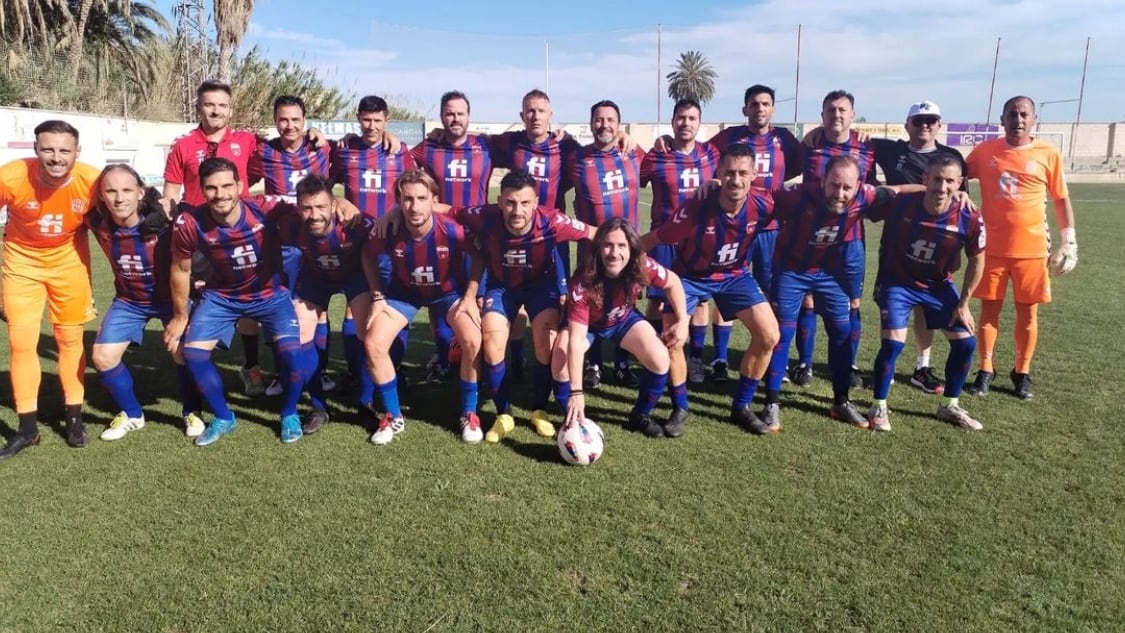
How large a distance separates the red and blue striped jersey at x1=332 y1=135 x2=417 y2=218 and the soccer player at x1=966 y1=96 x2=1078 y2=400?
13.1 ft

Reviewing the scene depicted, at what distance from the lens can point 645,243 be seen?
4.50 m

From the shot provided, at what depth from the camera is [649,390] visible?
4312mm

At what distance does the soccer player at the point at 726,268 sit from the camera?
4359mm

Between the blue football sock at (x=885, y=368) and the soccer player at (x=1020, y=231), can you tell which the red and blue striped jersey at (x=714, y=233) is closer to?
the blue football sock at (x=885, y=368)

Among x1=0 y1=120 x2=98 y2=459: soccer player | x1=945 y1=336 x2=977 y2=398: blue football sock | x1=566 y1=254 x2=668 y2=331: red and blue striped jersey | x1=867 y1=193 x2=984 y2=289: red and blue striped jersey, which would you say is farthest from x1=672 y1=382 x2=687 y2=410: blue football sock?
x1=0 y1=120 x2=98 y2=459: soccer player

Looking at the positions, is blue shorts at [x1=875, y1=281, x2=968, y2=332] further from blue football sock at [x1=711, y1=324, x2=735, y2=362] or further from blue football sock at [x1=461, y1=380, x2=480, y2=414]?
blue football sock at [x1=461, y1=380, x2=480, y2=414]

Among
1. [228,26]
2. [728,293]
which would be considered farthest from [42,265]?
[228,26]

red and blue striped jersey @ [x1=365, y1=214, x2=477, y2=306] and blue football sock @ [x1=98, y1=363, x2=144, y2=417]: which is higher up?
red and blue striped jersey @ [x1=365, y1=214, x2=477, y2=306]

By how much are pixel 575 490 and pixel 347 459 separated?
129 cm

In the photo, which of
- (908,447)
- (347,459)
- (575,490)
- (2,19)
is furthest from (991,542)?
(2,19)

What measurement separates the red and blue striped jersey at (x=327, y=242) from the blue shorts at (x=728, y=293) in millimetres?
1963

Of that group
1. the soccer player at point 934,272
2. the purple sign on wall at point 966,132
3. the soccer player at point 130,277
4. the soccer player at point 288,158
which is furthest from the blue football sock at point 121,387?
the purple sign on wall at point 966,132

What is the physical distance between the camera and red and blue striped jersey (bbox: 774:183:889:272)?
176 inches

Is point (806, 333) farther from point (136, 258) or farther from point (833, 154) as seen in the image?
point (136, 258)
